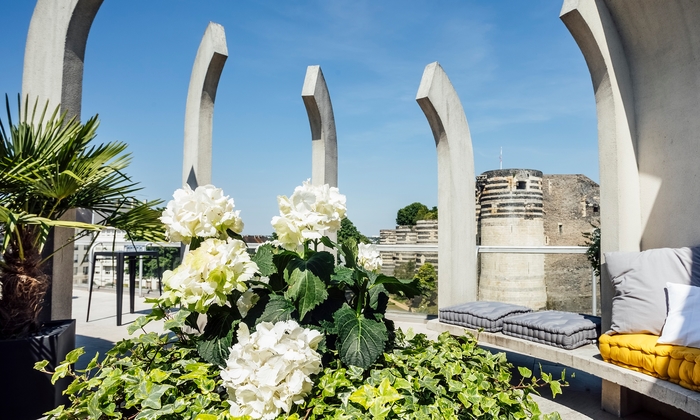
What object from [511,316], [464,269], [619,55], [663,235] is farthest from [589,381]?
[619,55]

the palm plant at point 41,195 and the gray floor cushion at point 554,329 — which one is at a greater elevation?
the palm plant at point 41,195

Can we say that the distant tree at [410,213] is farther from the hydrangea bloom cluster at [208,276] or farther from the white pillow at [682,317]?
the hydrangea bloom cluster at [208,276]

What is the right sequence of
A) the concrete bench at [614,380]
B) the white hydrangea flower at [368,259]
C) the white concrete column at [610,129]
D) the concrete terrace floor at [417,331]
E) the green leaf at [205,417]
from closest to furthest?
the green leaf at [205,417] < the white hydrangea flower at [368,259] < the concrete bench at [614,380] < the concrete terrace floor at [417,331] < the white concrete column at [610,129]

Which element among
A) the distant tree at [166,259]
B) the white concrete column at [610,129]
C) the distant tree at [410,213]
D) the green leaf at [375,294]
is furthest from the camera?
the distant tree at [410,213]

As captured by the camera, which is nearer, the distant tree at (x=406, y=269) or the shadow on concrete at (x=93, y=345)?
the shadow on concrete at (x=93, y=345)

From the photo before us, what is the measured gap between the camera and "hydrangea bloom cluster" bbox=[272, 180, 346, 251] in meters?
1.15

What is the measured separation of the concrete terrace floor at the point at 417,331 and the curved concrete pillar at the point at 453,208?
590mm

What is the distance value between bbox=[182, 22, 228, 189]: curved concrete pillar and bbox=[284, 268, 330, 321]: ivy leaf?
9.90ft

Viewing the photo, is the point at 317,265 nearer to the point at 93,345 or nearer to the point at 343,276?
the point at 343,276

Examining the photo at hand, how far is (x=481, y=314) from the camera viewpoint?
338cm

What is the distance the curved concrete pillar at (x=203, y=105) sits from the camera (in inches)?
152

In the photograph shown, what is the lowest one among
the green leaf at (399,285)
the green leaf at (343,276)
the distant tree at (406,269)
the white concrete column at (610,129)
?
the distant tree at (406,269)

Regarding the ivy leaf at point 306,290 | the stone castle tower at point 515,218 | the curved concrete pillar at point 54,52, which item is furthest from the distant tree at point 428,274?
the stone castle tower at point 515,218

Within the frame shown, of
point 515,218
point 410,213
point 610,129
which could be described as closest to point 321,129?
point 610,129
